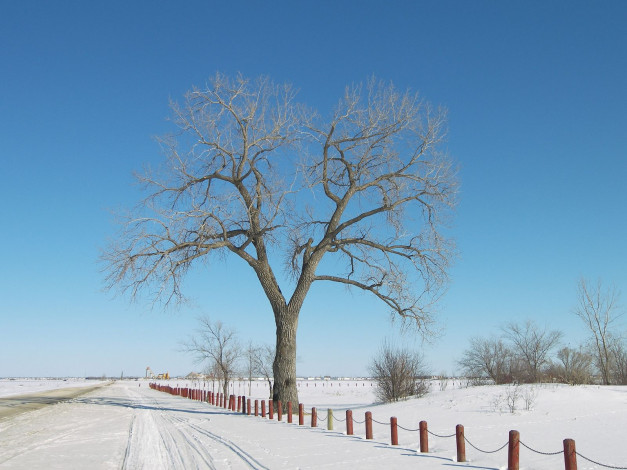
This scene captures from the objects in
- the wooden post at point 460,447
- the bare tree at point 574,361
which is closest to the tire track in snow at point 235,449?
the wooden post at point 460,447

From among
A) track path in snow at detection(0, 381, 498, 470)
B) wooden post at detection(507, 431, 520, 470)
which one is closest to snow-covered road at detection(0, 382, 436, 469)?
track path in snow at detection(0, 381, 498, 470)

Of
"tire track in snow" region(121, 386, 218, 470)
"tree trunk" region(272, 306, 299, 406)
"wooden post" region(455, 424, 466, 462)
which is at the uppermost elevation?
"tree trunk" region(272, 306, 299, 406)

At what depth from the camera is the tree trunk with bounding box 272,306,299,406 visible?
19.8 m

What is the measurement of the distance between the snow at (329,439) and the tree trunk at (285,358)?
1470mm

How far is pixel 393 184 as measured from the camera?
2122cm

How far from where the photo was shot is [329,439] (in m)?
13.0

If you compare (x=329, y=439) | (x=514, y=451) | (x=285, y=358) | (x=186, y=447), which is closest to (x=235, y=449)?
(x=186, y=447)

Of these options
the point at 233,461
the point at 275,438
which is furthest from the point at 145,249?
the point at 233,461

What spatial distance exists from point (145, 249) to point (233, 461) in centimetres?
1149

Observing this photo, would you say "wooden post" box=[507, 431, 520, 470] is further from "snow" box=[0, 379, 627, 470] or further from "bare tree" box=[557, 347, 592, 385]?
"bare tree" box=[557, 347, 592, 385]

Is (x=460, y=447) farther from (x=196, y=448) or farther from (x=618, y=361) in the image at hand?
(x=618, y=361)

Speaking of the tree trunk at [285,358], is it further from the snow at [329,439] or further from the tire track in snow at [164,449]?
the tire track in snow at [164,449]

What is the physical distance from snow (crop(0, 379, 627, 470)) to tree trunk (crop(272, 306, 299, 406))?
1470 millimetres

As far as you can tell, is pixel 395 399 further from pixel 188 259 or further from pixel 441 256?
pixel 188 259
